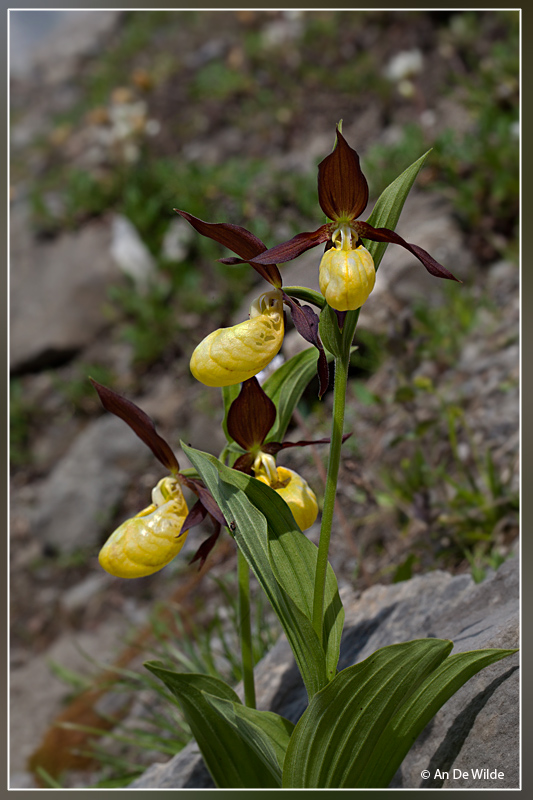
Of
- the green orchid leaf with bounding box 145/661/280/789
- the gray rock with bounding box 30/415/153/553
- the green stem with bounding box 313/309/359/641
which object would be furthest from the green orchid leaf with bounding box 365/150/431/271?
the gray rock with bounding box 30/415/153/553

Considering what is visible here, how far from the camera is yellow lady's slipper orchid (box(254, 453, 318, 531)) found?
0.97m

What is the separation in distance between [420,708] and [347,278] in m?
0.67

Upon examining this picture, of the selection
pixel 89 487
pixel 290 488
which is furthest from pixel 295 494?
pixel 89 487

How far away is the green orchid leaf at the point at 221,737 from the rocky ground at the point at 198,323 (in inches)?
20.3

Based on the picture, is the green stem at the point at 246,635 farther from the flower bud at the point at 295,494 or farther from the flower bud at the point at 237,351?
the flower bud at the point at 237,351

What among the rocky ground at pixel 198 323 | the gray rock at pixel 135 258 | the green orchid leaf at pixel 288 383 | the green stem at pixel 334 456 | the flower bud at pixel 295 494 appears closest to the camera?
the green stem at pixel 334 456

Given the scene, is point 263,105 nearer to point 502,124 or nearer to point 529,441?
point 502,124

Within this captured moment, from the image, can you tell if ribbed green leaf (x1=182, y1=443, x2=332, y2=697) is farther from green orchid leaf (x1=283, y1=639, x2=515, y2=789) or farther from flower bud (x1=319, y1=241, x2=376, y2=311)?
flower bud (x1=319, y1=241, x2=376, y2=311)

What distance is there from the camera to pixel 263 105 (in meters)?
3.89

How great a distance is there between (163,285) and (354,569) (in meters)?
→ 2.20

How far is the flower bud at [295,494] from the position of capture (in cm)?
97

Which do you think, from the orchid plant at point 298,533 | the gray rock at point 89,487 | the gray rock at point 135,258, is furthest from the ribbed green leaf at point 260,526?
the gray rock at point 135,258

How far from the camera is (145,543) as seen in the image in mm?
938

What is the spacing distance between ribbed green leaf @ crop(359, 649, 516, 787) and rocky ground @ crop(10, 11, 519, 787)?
41 cm
